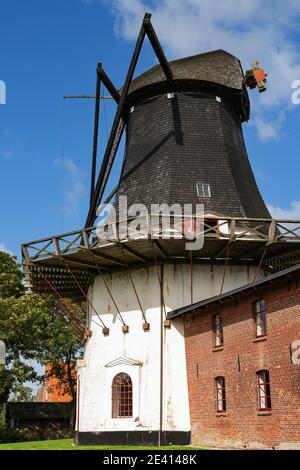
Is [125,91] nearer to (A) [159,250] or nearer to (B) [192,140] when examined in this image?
(B) [192,140]

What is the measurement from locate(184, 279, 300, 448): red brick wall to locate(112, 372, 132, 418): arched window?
2.28 m

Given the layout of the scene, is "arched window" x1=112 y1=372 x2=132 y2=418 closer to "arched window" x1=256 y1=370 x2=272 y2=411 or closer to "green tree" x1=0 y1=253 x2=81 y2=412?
"arched window" x1=256 y1=370 x2=272 y2=411

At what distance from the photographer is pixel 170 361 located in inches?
817

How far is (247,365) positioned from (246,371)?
19 cm

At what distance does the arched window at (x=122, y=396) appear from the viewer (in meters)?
21.0

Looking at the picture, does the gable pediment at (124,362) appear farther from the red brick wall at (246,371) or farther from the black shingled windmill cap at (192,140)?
the black shingled windmill cap at (192,140)

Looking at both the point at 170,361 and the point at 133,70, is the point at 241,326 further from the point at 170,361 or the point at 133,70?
the point at 133,70

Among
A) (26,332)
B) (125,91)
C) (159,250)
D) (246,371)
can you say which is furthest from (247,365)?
(26,332)

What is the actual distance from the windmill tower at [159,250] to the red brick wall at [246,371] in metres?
0.99

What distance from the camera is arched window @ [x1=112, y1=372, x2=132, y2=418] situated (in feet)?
68.9

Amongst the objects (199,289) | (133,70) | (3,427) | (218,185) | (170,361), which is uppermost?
(133,70)

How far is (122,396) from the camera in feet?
69.9

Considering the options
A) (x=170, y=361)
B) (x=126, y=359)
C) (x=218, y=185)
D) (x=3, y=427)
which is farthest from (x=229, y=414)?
(x=3, y=427)

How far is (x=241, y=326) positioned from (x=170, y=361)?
3943 mm
